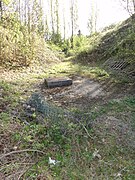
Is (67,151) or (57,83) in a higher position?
(57,83)

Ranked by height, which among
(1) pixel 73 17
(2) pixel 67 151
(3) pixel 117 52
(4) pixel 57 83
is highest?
(1) pixel 73 17

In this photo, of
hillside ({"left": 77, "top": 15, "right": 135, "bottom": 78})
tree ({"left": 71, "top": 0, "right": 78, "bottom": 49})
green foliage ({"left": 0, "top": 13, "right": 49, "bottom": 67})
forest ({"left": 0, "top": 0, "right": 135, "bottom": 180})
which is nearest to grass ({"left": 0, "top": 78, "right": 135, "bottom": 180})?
forest ({"left": 0, "top": 0, "right": 135, "bottom": 180})

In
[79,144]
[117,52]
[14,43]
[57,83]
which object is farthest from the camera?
[117,52]

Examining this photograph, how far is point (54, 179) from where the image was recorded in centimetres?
202

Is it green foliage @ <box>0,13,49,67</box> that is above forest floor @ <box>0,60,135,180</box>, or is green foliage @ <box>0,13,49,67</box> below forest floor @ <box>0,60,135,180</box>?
A: above

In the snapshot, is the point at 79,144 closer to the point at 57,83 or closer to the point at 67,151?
the point at 67,151

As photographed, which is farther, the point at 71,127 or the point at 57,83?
the point at 57,83

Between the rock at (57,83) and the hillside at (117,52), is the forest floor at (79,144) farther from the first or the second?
the hillside at (117,52)

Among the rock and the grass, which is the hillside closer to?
the rock

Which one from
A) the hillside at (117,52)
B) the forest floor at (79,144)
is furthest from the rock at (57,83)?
the hillside at (117,52)

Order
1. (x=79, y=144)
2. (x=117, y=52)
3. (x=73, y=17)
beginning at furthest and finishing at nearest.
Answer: (x=73, y=17)
(x=117, y=52)
(x=79, y=144)

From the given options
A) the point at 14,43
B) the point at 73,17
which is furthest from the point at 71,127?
the point at 73,17

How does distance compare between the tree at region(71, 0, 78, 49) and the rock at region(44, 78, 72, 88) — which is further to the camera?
the tree at region(71, 0, 78, 49)

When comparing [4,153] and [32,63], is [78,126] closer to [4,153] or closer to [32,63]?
[4,153]
